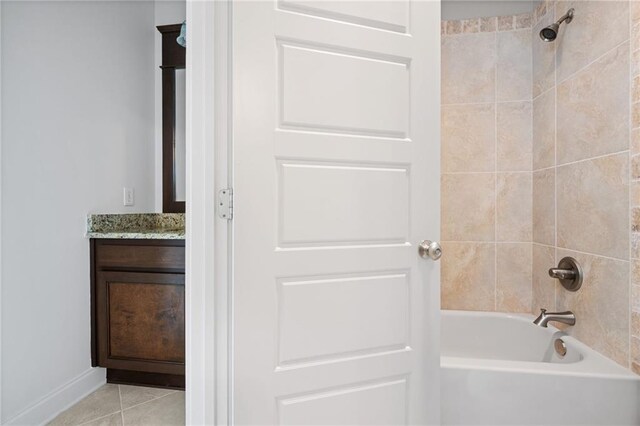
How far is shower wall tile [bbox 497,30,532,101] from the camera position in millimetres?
2039

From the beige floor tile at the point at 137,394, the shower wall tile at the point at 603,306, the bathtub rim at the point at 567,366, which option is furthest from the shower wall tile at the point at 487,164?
the beige floor tile at the point at 137,394

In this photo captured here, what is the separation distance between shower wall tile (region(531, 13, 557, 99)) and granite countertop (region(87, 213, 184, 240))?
6.75 feet

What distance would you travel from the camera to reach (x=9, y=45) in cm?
164

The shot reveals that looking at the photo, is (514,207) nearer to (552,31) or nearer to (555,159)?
(555,159)

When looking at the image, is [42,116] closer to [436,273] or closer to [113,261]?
[113,261]

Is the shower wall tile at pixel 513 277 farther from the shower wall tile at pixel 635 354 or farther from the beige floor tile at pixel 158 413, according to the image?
the beige floor tile at pixel 158 413

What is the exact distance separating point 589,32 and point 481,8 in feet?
2.30

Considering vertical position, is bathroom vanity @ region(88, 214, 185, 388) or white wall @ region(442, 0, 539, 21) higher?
white wall @ region(442, 0, 539, 21)

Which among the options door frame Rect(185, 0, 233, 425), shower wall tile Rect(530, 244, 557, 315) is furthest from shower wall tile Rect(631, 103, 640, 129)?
door frame Rect(185, 0, 233, 425)

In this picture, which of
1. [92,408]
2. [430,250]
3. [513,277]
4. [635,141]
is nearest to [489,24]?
[635,141]

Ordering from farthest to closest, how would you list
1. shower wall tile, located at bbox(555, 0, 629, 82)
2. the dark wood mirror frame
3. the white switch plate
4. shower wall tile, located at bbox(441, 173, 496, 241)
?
the dark wood mirror frame
the white switch plate
shower wall tile, located at bbox(441, 173, 496, 241)
shower wall tile, located at bbox(555, 0, 629, 82)

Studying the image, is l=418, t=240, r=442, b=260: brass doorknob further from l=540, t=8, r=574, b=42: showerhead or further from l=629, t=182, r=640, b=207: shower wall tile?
l=540, t=8, r=574, b=42: showerhead

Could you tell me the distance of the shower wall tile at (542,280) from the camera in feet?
6.05

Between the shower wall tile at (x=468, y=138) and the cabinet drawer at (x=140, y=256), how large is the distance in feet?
5.19
